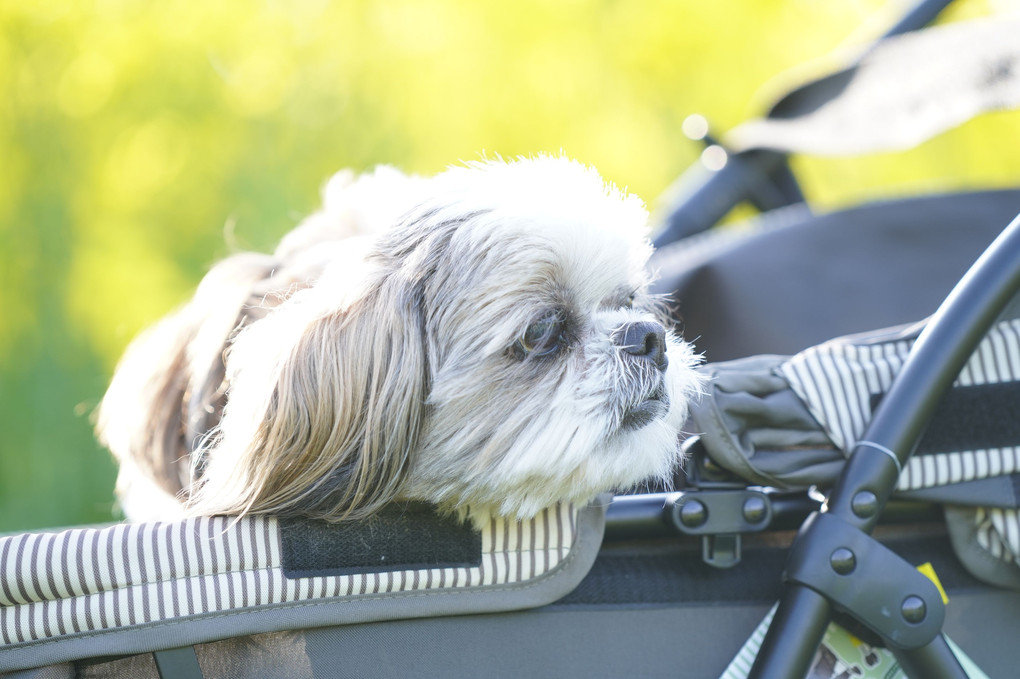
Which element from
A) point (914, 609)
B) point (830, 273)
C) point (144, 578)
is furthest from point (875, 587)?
point (830, 273)

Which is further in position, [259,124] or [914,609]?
[259,124]

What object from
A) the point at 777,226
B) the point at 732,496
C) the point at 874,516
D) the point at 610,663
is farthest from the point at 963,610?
the point at 777,226

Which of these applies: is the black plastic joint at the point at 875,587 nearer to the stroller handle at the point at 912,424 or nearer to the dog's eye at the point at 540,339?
the stroller handle at the point at 912,424

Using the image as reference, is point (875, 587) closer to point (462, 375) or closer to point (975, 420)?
point (975, 420)

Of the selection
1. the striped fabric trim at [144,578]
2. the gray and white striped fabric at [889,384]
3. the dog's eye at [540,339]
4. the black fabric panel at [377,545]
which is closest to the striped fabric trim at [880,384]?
the gray and white striped fabric at [889,384]

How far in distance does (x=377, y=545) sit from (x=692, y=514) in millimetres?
372

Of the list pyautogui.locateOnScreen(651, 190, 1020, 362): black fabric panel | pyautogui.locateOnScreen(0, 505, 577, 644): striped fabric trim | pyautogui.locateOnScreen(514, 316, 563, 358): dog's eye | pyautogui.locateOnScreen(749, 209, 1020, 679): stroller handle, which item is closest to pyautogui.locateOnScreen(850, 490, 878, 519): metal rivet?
pyautogui.locateOnScreen(749, 209, 1020, 679): stroller handle

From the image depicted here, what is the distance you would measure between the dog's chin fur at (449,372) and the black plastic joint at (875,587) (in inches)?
9.6

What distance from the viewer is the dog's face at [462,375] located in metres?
1.09

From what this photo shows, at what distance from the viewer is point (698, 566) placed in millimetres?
1149

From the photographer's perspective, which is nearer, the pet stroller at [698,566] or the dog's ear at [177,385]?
the pet stroller at [698,566]

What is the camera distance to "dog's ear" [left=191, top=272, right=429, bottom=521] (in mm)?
1086

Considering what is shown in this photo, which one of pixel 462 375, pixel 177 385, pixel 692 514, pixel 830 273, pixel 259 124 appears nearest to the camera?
pixel 692 514

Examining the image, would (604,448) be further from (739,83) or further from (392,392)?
(739,83)
